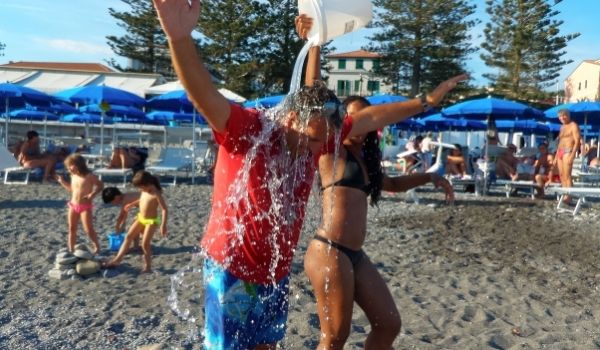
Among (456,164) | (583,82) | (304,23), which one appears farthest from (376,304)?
(583,82)

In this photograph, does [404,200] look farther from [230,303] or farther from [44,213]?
[230,303]

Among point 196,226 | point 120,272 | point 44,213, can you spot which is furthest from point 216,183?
point 44,213

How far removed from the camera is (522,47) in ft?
120

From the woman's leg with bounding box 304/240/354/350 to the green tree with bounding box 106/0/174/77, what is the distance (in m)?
34.6

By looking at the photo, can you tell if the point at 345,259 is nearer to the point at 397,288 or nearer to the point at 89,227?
the point at 397,288

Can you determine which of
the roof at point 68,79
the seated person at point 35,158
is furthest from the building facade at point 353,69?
the seated person at point 35,158

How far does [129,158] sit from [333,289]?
12.0 m

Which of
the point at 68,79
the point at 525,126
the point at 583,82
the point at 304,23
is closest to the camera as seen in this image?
the point at 304,23

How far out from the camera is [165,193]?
12445mm

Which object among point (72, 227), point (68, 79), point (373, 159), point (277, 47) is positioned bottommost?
point (72, 227)

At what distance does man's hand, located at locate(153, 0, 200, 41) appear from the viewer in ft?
6.14

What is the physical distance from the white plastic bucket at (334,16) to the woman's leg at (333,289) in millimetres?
922

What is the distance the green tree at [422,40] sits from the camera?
36031 millimetres

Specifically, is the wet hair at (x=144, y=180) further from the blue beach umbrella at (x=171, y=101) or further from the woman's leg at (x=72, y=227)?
the blue beach umbrella at (x=171, y=101)
